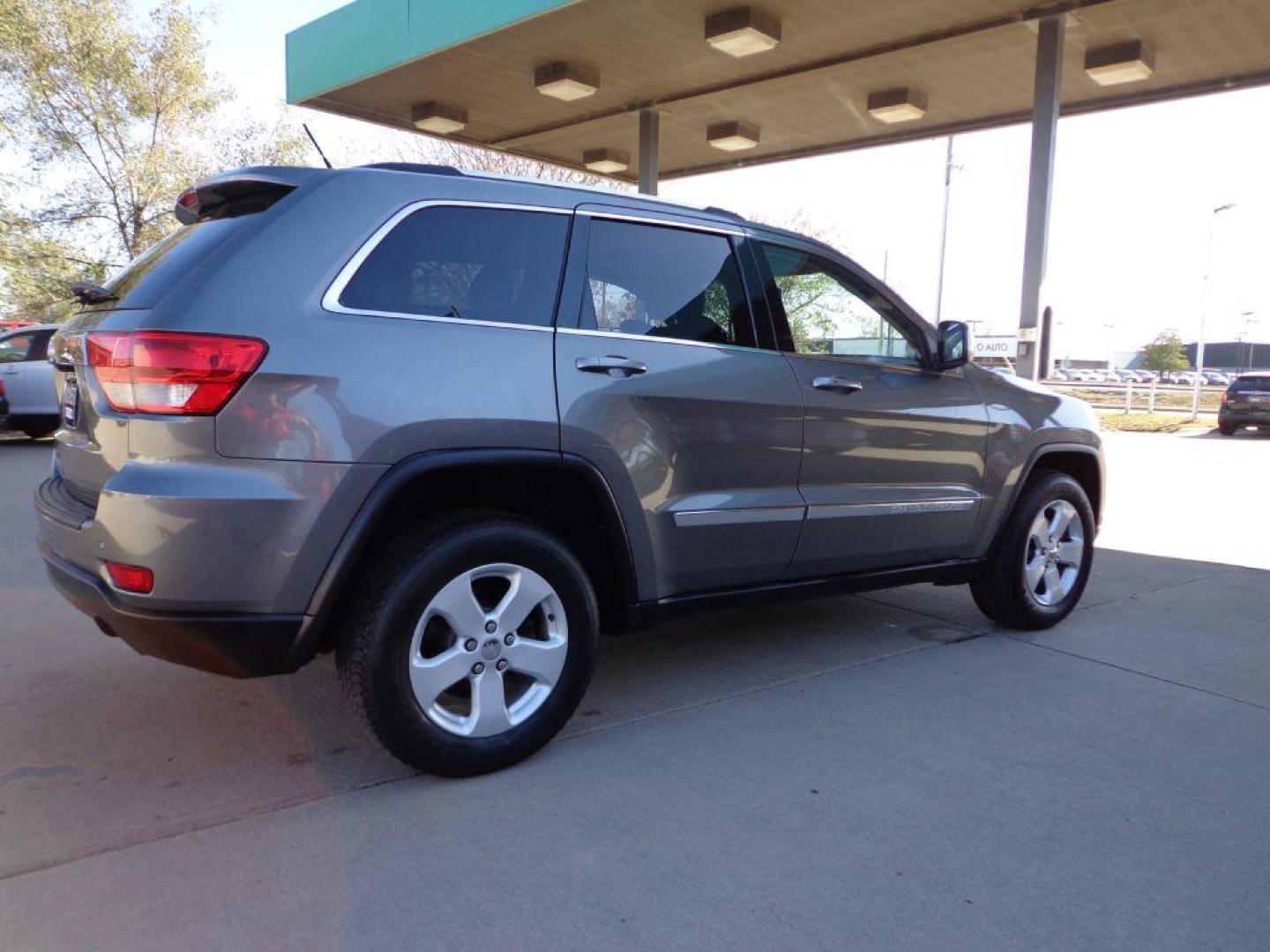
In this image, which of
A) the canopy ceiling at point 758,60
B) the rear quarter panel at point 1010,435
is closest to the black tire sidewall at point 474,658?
the rear quarter panel at point 1010,435

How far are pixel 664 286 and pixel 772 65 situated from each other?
10869mm

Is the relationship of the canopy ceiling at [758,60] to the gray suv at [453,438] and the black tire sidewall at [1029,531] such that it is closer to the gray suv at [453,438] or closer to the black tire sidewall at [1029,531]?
the black tire sidewall at [1029,531]

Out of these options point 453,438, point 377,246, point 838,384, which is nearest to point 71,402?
point 377,246

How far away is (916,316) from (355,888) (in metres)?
3.35

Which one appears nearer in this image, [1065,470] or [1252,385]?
[1065,470]

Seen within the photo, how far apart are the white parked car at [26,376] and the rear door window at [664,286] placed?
12.5m

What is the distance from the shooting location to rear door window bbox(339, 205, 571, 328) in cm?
289

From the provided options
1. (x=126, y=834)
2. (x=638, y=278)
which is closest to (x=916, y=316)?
(x=638, y=278)

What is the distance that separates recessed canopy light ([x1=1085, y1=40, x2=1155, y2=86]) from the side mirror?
33.2 ft

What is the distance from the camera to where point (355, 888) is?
8.00 ft

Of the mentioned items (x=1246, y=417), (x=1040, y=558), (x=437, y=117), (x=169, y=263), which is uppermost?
(x=437, y=117)

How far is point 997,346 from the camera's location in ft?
48.1

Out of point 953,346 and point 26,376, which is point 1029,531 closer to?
point 953,346

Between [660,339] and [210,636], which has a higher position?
[660,339]
